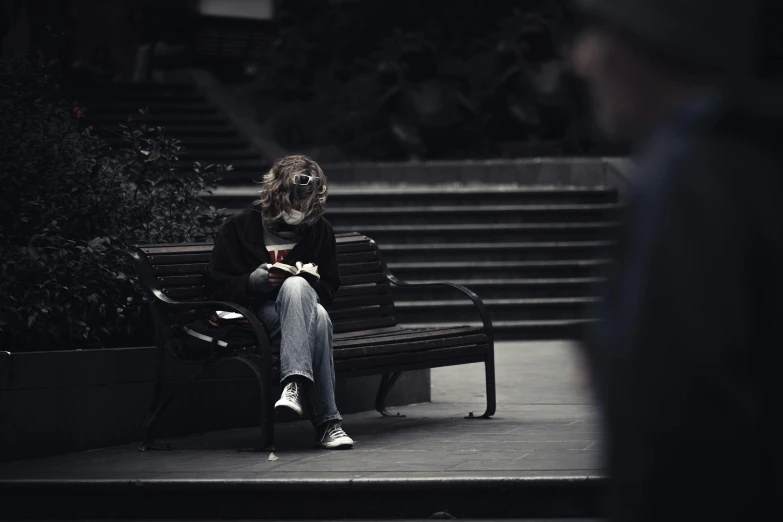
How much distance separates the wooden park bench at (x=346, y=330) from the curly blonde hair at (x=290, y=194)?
412 millimetres

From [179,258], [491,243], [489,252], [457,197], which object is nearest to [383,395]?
[179,258]

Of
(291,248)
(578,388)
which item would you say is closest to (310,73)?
(291,248)

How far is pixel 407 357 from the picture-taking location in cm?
648

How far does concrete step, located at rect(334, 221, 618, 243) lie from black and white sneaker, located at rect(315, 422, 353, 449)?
7921mm

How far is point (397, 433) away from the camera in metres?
6.55

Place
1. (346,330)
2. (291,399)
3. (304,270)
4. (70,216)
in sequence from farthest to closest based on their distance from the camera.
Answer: (346,330), (70,216), (304,270), (291,399)

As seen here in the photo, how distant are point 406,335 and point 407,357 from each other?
0.27 meters

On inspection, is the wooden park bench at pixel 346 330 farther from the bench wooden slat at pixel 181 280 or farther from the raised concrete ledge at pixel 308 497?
the raised concrete ledge at pixel 308 497

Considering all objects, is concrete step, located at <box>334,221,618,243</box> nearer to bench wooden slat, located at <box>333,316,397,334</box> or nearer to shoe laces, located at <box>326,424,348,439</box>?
bench wooden slat, located at <box>333,316,397,334</box>

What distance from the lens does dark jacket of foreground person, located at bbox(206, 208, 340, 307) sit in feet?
20.5

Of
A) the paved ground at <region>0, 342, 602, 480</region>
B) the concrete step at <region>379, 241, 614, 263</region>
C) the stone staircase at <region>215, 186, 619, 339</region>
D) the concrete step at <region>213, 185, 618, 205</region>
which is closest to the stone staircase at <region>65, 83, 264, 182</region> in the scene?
the concrete step at <region>213, 185, 618, 205</region>

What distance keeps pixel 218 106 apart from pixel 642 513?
64.5ft

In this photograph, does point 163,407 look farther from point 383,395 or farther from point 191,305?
point 383,395

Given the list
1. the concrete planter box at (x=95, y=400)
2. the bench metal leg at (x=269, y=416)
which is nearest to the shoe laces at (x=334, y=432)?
the bench metal leg at (x=269, y=416)
